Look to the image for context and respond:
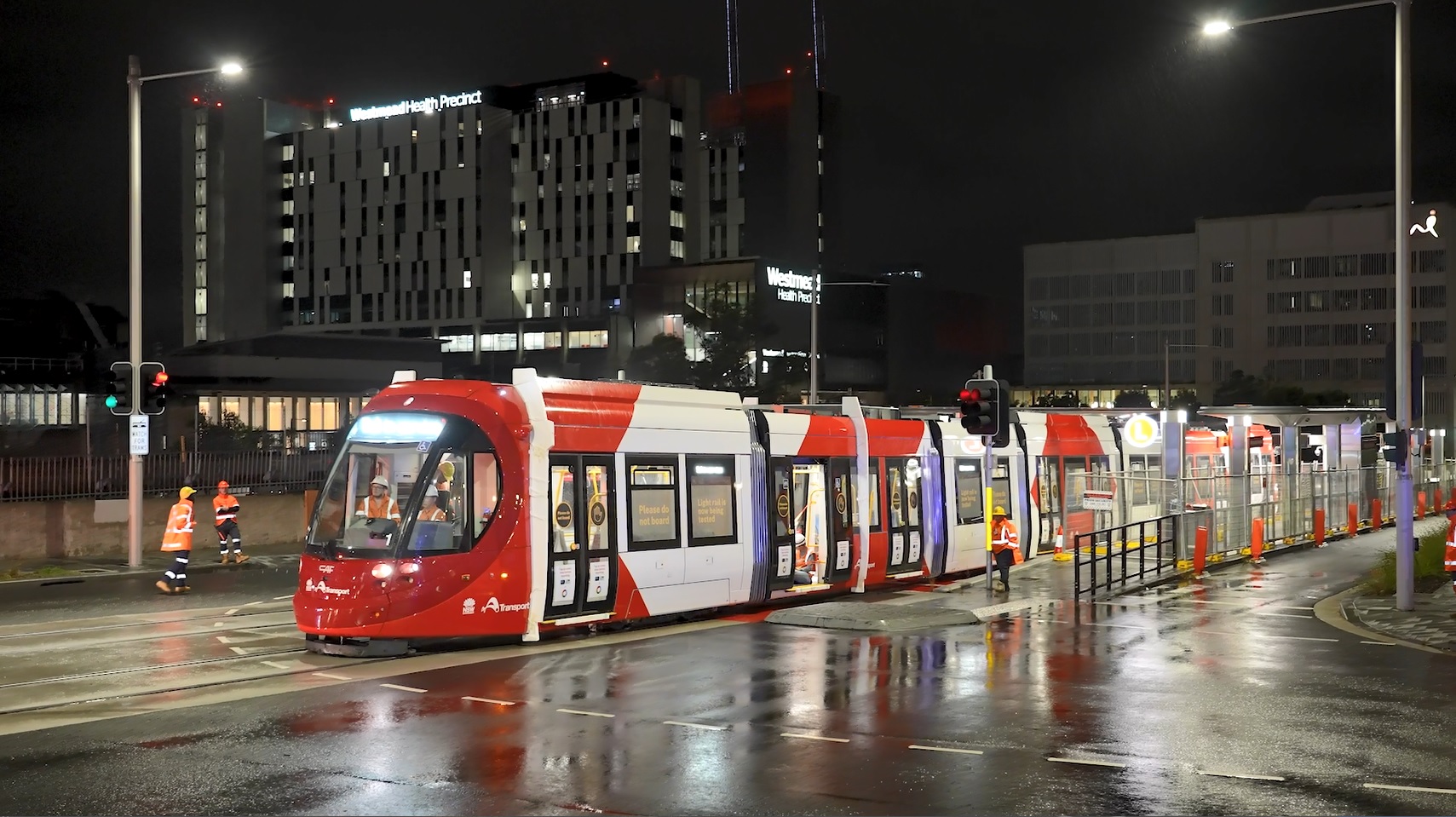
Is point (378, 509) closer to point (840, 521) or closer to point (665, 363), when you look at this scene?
point (840, 521)

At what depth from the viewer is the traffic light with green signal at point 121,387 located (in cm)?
2783

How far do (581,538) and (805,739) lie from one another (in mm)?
6595

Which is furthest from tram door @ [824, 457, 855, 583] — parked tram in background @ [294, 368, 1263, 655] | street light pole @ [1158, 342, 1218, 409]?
street light pole @ [1158, 342, 1218, 409]

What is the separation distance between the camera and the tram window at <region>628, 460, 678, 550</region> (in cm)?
1803

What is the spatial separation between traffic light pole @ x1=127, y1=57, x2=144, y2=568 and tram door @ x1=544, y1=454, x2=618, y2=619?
14.3m

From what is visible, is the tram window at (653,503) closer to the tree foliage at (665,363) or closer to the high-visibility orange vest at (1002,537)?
the high-visibility orange vest at (1002,537)

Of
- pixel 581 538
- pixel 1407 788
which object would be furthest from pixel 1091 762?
pixel 581 538

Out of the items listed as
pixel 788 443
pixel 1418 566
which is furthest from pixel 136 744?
pixel 1418 566

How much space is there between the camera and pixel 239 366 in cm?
6278

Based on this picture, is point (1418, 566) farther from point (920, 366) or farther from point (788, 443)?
point (920, 366)

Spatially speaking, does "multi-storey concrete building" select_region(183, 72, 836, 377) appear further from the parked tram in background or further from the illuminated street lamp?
the illuminated street lamp

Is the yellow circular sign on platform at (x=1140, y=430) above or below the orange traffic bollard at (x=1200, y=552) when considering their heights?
above

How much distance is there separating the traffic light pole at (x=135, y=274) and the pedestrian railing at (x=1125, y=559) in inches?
724

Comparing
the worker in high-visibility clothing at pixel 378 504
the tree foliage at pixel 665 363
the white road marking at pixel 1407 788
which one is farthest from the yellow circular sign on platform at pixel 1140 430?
the tree foliage at pixel 665 363
